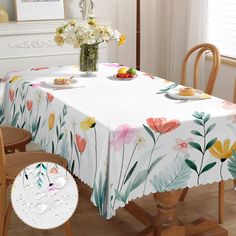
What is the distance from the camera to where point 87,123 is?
7.46 feet

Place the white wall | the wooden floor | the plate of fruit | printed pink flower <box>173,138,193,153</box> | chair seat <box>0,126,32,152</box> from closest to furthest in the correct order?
printed pink flower <box>173,138,193,153</box>
the wooden floor
chair seat <box>0,126,32,152</box>
the plate of fruit
the white wall

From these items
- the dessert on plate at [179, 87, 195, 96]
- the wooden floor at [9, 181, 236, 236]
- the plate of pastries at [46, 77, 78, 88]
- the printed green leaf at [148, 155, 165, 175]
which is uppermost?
the dessert on plate at [179, 87, 195, 96]

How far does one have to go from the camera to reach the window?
14.2ft

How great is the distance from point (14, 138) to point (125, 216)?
0.79 meters

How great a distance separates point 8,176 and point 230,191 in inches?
62.4

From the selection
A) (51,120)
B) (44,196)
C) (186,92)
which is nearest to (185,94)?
(186,92)

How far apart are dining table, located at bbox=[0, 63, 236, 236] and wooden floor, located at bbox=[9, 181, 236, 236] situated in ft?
0.71

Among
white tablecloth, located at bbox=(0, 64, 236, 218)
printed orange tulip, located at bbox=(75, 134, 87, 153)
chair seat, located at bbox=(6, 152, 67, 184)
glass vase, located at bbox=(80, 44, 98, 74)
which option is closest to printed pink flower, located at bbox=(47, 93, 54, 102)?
white tablecloth, located at bbox=(0, 64, 236, 218)

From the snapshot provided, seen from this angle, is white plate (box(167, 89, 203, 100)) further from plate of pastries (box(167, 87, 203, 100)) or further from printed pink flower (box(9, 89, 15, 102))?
printed pink flower (box(9, 89, 15, 102))

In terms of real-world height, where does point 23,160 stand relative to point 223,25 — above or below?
below

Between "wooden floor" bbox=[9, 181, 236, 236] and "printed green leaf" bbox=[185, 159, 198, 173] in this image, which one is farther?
"wooden floor" bbox=[9, 181, 236, 236]

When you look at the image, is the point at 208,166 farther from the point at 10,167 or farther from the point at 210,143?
the point at 10,167

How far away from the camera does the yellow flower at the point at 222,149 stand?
2.27 meters

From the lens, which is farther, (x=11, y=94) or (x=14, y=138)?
(x=11, y=94)
